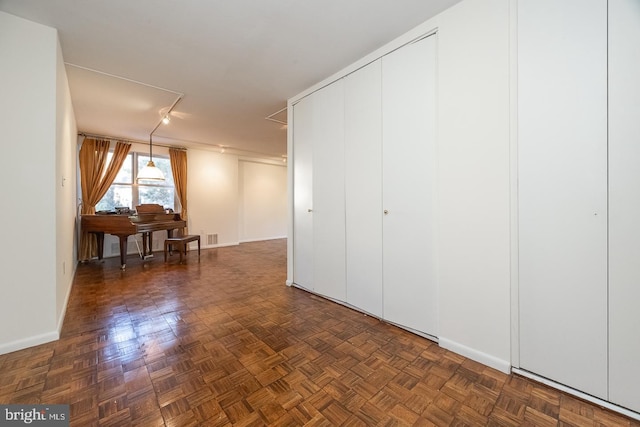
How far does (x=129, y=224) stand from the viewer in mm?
4344

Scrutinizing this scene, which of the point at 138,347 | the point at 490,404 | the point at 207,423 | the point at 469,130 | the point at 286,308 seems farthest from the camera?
the point at 286,308

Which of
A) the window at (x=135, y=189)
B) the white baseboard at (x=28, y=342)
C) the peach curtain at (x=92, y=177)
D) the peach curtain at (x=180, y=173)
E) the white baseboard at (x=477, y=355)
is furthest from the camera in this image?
the peach curtain at (x=180, y=173)

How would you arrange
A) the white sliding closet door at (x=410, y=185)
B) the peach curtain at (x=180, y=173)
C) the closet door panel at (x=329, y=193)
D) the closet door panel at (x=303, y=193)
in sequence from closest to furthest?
the white sliding closet door at (x=410, y=185), the closet door panel at (x=329, y=193), the closet door panel at (x=303, y=193), the peach curtain at (x=180, y=173)

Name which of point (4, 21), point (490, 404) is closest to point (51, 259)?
point (4, 21)

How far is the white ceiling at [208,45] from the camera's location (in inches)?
77.1

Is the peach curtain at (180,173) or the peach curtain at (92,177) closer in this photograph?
the peach curtain at (92,177)

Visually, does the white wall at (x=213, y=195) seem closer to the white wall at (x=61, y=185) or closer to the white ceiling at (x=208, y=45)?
the white ceiling at (x=208, y=45)

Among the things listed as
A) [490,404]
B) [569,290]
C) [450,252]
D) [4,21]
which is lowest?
[490,404]

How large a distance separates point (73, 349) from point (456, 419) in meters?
2.76

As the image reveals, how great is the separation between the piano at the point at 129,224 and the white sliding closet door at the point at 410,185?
14.5 feet

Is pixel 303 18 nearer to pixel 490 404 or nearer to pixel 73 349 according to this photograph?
pixel 490 404

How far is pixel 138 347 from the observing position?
203 centimetres

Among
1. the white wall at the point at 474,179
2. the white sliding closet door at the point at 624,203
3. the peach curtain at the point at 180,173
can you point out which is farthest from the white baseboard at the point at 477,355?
the peach curtain at the point at 180,173

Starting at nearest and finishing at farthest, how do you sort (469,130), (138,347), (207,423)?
1. (207,423)
2. (469,130)
3. (138,347)
